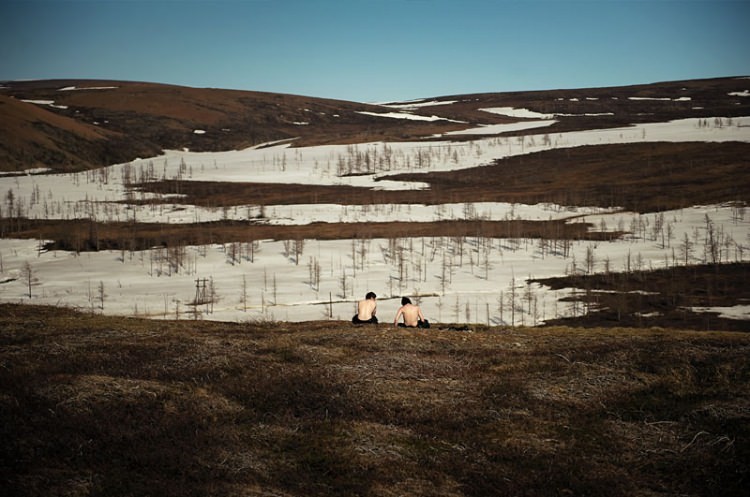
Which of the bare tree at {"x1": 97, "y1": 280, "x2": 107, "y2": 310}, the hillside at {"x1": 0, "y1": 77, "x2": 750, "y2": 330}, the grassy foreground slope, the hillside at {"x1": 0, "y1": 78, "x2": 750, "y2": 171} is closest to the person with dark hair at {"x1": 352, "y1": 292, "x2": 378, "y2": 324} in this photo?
the grassy foreground slope

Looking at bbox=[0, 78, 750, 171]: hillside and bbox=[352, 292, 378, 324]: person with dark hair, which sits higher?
bbox=[0, 78, 750, 171]: hillside

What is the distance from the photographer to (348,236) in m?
69.8

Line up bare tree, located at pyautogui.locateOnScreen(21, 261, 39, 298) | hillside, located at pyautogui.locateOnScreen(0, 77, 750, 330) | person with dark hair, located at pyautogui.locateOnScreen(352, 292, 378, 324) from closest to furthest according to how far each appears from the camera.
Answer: person with dark hair, located at pyautogui.locateOnScreen(352, 292, 378, 324), hillside, located at pyautogui.locateOnScreen(0, 77, 750, 330), bare tree, located at pyautogui.locateOnScreen(21, 261, 39, 298)

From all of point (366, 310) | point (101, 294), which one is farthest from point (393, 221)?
point (366, 310)

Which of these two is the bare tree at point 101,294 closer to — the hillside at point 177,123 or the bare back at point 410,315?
the bare back at point 410,315

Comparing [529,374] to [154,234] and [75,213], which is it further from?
[75,213]

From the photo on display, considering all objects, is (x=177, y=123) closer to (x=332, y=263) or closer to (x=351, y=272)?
(x=332, y=263)

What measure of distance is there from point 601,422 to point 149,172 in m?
114

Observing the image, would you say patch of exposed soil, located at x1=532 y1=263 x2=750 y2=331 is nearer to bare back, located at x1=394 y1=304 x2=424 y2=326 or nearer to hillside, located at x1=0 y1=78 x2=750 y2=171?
bare back, located at x1=394 y1=304 x2=424 y2=326

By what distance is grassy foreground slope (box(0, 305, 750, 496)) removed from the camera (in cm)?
1079

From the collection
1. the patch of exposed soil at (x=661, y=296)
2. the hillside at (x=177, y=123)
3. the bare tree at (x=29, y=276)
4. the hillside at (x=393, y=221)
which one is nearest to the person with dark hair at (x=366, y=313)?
the hillside at (x=393, y=221)

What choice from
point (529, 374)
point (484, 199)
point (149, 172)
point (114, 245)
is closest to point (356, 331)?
point (529, 374)

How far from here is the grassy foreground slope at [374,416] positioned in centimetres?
1079

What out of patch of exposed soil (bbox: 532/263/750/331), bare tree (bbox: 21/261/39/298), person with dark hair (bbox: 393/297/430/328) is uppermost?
person with dark hair (bbox: 393/297/430/328)
